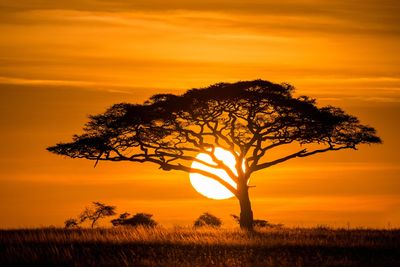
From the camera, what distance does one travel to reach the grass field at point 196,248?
110 ft

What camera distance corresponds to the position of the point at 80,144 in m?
58.9

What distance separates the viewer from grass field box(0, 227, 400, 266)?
33.4m

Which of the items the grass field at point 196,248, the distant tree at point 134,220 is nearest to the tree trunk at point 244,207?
the grass field at point 196,248

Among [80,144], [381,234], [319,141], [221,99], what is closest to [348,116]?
[319,141]

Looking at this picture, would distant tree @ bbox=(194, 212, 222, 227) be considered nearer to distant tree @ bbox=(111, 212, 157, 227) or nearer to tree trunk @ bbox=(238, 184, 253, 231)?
distant tree @ bbox=(111, 212, 157, 227)

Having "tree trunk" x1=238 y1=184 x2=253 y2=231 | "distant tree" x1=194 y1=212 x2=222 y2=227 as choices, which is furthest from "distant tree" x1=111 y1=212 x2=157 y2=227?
"tree trunk" x1=238 y1=184 x2=253 y2=231

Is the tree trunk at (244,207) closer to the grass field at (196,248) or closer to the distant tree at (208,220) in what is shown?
the grass field at (196,248)

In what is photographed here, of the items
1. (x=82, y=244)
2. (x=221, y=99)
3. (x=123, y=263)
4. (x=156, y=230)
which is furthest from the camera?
(x=221, y=99)

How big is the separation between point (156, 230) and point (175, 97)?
1283 centimetres

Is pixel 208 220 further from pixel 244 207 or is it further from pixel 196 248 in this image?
pixel 196 248

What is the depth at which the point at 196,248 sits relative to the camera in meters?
39.3

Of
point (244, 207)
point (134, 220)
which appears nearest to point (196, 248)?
point (244, 207)

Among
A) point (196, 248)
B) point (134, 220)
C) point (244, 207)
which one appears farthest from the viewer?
point (134, 220)

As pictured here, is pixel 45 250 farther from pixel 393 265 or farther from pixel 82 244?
pixel 393 265
